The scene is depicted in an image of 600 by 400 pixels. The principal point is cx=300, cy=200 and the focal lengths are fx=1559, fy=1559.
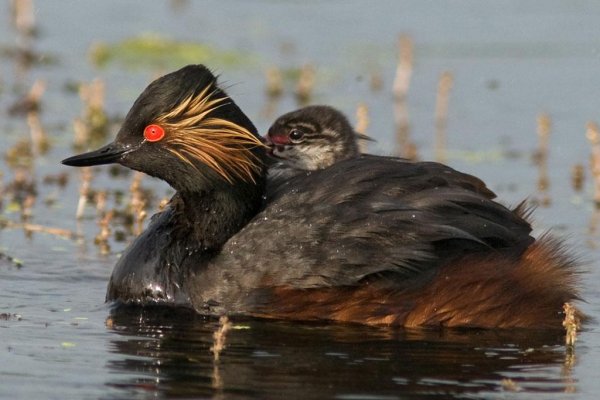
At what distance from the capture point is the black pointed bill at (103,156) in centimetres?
958

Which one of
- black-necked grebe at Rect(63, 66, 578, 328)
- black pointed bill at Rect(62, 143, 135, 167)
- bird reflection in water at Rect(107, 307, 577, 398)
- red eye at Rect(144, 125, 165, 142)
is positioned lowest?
bird reflection in water at Rect(107, 307, 577, 398)

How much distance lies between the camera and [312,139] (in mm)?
10727

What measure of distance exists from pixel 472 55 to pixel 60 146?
5.53m

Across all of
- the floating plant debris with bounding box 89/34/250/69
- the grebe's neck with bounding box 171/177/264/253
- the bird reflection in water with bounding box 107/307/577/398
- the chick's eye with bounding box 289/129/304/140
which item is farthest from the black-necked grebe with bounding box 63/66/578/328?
the floating plant debris with bounding box 89/34/250/69

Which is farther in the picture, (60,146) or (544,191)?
(60,146)

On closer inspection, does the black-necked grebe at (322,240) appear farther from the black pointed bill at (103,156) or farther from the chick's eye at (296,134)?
the chick's eye at (296,134)

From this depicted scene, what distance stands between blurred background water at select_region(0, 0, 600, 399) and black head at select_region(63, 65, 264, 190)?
440mm

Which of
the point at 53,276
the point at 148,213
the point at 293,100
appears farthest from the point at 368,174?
the point at 293,100

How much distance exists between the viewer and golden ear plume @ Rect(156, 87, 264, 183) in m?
9.49

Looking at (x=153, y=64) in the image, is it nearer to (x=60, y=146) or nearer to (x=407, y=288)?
(x=60, y=146)

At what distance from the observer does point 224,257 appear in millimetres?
9234

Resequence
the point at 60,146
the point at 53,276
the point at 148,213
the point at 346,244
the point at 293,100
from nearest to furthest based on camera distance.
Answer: the point at 346,244, the point at 53,276, the point at 148,213, the point at 60,146, the point at 293,100

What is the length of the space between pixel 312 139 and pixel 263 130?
11.6 ft

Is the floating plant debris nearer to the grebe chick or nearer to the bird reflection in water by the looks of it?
the grebe chick
